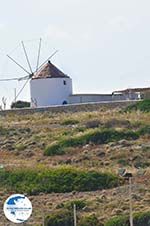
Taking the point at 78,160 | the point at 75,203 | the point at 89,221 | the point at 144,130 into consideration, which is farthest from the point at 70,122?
the point at 89,221

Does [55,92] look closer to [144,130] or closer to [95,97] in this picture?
[95,97]

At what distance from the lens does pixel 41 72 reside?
8069 centimetres

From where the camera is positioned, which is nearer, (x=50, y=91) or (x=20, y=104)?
(x=50, y=91)

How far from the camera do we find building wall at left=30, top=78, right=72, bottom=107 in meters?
78.9

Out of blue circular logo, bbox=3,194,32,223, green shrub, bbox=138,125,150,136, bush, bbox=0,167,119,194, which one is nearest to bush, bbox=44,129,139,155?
green shrub, bbox=138,125,150,136

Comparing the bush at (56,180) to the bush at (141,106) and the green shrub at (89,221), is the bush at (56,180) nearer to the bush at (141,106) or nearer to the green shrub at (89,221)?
the green shrub at (89,221)

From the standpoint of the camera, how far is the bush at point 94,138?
5283cm

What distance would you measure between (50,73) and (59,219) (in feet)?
163

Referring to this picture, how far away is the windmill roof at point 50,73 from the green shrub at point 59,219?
160 feet

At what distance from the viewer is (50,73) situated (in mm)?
79875

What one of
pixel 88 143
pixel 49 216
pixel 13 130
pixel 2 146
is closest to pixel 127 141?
pixel 88 143

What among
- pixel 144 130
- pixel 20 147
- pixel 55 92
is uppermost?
pixel 55 92

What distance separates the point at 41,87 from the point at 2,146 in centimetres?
2334

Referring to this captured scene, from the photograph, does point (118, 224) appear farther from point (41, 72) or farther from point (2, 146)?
point (41, 72)
